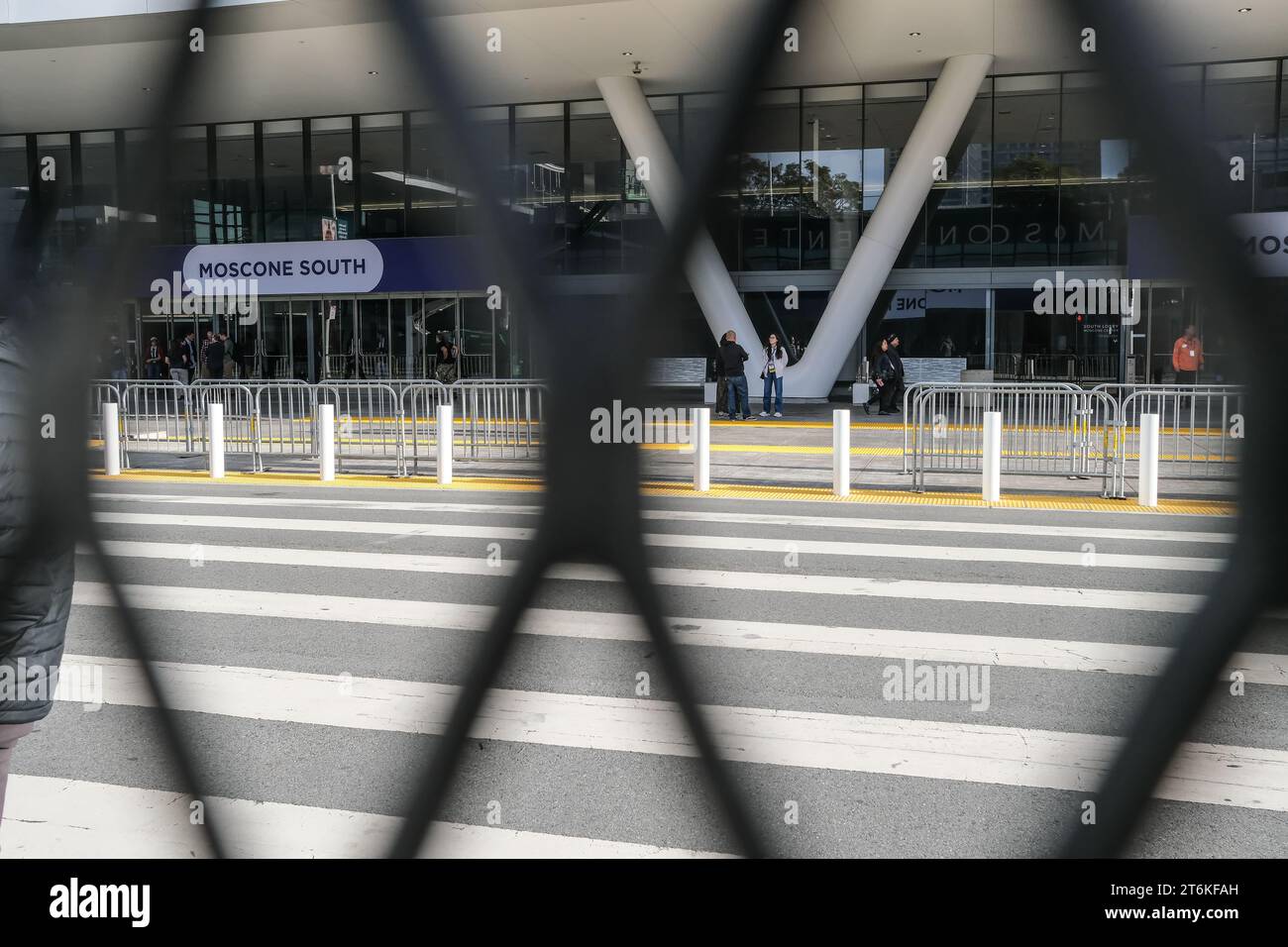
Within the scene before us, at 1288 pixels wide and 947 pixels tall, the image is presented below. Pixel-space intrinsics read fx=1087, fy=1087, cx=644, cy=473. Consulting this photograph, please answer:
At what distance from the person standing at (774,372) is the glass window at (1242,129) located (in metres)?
18.4

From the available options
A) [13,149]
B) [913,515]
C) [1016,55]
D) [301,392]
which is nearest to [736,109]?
[1016,55]

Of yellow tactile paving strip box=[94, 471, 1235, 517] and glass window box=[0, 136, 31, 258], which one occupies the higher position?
glass window box=[0, 136, 31, 258]

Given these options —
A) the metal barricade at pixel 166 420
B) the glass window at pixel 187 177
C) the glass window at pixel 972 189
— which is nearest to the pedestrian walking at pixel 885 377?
the metal barricade at pixel 166 420

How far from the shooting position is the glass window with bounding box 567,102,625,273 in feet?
2.18

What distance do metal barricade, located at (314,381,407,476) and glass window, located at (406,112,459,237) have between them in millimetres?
10821

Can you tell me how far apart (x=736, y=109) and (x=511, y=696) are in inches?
18.5

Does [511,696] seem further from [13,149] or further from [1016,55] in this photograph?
[13,149]

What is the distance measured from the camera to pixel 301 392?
12945 millimetres

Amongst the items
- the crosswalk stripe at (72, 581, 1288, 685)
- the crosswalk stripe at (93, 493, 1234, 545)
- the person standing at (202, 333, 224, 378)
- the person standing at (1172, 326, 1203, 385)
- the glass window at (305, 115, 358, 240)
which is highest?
the person standing at (202, 333, 224, 378)

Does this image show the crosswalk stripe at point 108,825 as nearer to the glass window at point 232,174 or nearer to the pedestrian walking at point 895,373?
the glass window at point 232,174

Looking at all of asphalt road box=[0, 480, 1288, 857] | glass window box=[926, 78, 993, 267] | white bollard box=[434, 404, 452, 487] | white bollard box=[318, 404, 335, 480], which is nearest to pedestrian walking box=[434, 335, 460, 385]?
asphalt road box=[0, 480, 1288, 857]

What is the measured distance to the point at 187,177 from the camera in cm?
96

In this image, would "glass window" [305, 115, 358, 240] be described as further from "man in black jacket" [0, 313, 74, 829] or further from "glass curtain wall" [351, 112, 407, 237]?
"man in black jacket" [0, 313, 74, 829]

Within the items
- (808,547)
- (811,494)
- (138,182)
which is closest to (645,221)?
(138,182)
